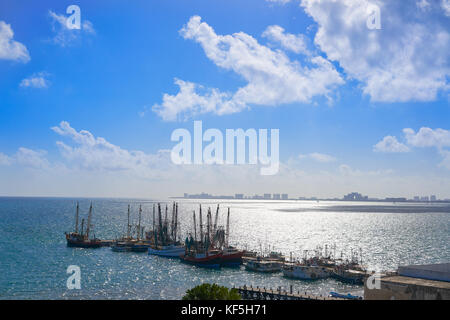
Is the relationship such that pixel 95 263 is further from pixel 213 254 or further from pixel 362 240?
pixel 362 240

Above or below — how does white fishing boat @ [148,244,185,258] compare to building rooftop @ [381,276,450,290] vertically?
below

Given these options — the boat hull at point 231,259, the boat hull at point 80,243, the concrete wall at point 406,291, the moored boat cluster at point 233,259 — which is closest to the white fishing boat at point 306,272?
the moored boat cluster at point 233,259

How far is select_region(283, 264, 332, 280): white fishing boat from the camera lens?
70938 mm

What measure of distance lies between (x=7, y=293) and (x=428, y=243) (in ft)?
365

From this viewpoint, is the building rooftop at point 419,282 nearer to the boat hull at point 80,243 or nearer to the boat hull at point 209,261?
the boat hull at point 209,261

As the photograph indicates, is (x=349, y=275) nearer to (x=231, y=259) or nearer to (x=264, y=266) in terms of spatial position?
(x=264, y=266)

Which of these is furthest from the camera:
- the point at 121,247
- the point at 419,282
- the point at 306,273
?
the point at 121,247

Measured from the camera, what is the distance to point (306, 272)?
71188 mm

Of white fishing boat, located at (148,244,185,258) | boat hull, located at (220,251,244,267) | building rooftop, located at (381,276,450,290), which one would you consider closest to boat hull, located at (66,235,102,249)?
white fishing boat, located at (148,244,185,258)


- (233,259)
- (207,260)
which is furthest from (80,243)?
(233,259)

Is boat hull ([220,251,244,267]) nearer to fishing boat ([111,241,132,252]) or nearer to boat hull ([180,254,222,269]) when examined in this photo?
boat hull ([180,254,222,269])

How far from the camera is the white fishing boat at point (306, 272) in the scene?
70938 mm

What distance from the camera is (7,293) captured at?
54844 mm
